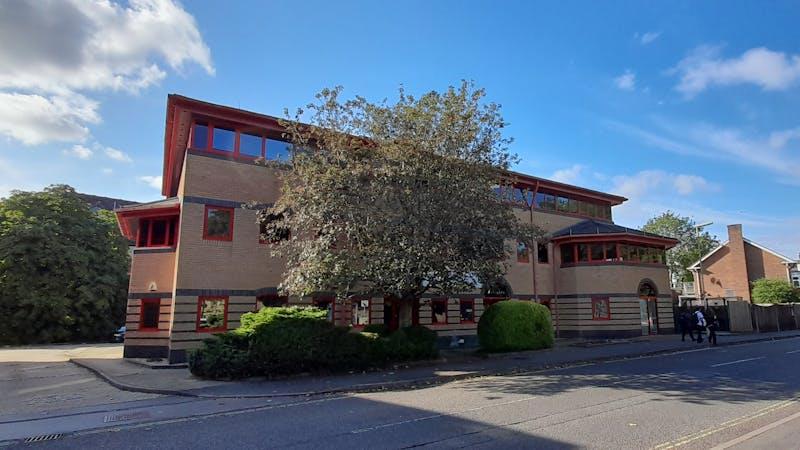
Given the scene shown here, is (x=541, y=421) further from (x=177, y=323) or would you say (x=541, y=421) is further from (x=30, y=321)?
(x=30, y=321)

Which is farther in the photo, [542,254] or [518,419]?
[542,254]

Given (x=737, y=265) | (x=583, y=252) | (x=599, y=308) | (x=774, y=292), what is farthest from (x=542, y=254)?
(x=737, y=265)

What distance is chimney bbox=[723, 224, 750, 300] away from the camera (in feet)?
151

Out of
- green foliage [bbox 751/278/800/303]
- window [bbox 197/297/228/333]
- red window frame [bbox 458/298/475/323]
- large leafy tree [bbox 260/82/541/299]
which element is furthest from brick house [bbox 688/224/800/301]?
window [bbox 197/297/228/333]

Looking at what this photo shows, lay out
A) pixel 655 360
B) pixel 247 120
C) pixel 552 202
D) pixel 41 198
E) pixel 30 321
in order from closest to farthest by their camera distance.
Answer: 1. pixel 655 360
2. pixel 247 120
3. pixel 552 202
4. pixel 30 321
5. pixel 41 198

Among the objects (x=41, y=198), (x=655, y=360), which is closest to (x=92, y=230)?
(x=41, y=198)

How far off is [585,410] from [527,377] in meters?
4.71

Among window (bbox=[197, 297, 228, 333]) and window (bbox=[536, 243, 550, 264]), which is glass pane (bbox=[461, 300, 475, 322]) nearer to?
window (bbox=[536, 243, 550, 264])

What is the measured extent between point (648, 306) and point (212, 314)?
23310mm

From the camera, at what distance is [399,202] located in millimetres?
14391

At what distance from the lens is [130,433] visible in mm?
7746

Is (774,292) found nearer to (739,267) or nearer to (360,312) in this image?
(739,267)

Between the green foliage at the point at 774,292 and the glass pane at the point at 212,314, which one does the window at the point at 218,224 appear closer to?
the glass pane at the point at 212,314

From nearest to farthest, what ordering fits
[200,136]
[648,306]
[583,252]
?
1. [200,136]
2. [583,252]
3. [648,306]
